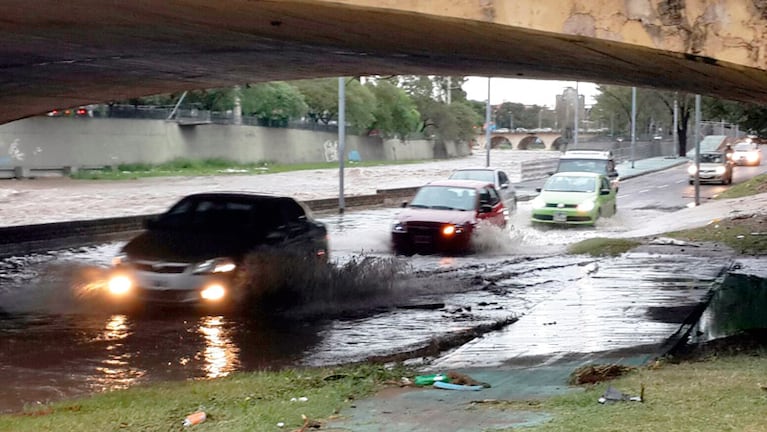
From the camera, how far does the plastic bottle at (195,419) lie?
22.1ft

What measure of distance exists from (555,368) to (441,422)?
2.67 meters

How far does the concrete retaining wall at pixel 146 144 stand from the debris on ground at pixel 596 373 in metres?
53.1

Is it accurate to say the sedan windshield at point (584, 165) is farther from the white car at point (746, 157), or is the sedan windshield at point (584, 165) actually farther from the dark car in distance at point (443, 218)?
the white car at point (746, 157)

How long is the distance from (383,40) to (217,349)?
4.04m

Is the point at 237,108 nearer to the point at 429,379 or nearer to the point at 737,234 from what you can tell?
→ the point at 737,234

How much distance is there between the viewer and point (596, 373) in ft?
26.2

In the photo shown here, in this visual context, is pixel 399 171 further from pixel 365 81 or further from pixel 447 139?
pixel 447 139

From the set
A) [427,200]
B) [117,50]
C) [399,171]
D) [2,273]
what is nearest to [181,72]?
[117,50]

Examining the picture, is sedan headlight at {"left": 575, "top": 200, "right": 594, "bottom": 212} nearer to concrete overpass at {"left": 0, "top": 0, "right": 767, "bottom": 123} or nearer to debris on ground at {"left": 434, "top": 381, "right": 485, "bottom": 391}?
concrete overpass at {"left": 0, "top": 0, "right": 767, "bottom": 123}

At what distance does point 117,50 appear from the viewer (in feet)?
46.0

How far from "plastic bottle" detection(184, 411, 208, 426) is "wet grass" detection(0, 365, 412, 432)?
0.05 metres

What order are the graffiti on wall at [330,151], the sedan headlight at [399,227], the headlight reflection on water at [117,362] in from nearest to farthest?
the headlight reflection on water at [117,362], the sedan headlight at [399,227], the graffiti on wall at [330,151]

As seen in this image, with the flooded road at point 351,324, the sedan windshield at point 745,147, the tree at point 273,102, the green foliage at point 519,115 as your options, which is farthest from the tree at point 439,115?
the flooded road at point 351,324

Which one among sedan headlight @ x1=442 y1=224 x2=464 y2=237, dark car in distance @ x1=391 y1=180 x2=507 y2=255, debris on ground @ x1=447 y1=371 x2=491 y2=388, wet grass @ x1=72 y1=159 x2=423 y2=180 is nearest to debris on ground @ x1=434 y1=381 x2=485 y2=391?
debris on ground @ x1=447 y1=371 x2=491 y2=388
